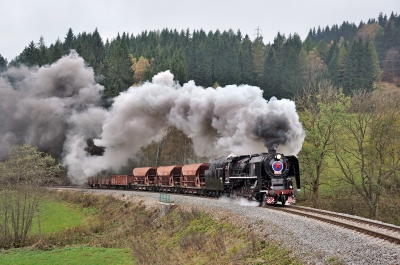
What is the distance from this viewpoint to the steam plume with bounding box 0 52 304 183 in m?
24.5

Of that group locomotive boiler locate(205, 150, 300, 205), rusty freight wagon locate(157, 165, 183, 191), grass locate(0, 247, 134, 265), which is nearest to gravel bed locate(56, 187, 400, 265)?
locomotive boiler locate(205, 150, 300, 205)

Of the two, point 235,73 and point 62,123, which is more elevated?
point 235,73

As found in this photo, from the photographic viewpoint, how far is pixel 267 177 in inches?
863

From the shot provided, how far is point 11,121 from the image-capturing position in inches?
2274

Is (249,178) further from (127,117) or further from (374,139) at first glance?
(127,117)

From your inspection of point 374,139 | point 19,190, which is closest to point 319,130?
point 374,139

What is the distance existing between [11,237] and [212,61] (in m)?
69.8

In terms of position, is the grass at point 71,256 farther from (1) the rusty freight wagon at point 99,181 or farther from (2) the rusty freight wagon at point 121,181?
(1) the rusty freight wagon at point 99,181

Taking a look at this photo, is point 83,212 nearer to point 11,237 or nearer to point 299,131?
point 11,237

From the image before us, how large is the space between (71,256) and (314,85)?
28.6 metres

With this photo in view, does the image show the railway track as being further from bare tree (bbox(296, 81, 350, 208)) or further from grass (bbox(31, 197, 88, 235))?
grass (bbox(31, 197, 88, 235))

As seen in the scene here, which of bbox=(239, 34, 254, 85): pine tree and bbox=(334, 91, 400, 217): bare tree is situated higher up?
bbox=(239, 34, 254, 85): pine tree

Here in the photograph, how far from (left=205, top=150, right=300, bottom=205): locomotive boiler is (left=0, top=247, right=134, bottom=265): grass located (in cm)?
744

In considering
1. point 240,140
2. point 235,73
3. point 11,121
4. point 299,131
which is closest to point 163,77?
point 240,140
